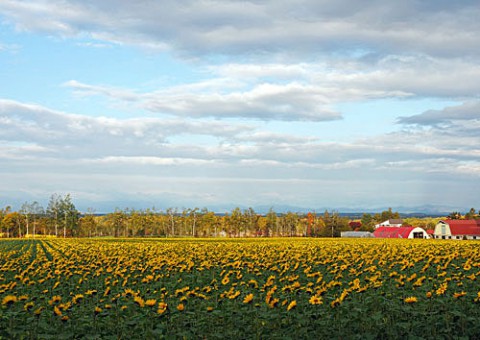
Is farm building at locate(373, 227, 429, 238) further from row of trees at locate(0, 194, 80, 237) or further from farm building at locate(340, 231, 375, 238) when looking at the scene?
row of trees at locate(0, 194, 80, 237)

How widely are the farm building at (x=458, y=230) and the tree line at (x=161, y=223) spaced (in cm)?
1780

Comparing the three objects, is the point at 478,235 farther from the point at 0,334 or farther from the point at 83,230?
the point at 0,334

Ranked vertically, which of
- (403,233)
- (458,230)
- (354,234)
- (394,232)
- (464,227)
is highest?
(464,227)

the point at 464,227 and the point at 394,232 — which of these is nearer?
the point at 464,227

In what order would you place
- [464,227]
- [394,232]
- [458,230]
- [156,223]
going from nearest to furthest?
[458,230]
[464,227]
[394,232]
[156,223]

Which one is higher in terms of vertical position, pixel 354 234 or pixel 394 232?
pixel 394 232

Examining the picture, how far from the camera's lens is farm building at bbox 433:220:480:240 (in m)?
117

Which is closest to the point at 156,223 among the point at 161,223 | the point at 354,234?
the point at 161,223

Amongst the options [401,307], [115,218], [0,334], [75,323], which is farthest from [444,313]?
[115,218]

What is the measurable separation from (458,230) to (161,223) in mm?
82013

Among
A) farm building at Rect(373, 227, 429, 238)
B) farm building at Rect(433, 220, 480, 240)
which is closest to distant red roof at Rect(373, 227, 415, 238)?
farm building at Rect(373, 227, 429, 238)

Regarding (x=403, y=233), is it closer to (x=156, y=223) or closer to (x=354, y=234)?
(x=354, y=234)

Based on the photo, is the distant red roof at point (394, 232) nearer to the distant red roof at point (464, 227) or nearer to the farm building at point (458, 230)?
the farm building at point (458, 230)

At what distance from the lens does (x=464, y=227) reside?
4690 inches
